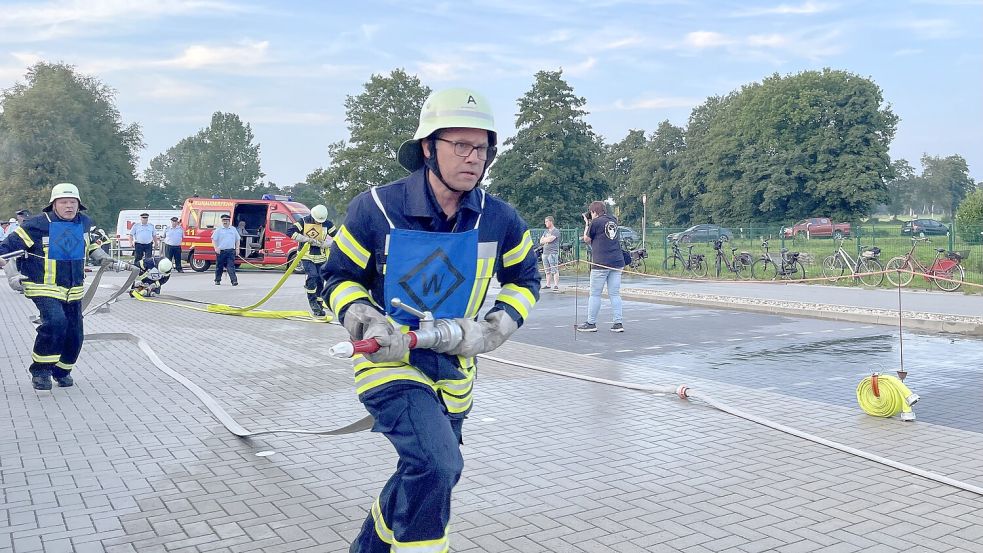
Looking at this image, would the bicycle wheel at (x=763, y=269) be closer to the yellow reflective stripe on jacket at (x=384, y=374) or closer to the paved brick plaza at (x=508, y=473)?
the paved brick plaza at (x=508, y=473)

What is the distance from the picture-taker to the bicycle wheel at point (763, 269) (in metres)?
24.0

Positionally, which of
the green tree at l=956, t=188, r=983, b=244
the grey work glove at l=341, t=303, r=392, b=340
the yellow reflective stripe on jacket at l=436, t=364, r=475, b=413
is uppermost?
the green tree at l=956, t=188, r=983, b=244

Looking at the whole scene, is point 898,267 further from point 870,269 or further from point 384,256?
point 384,256

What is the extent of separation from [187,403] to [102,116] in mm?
72930

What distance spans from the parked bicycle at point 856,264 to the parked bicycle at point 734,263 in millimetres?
2117

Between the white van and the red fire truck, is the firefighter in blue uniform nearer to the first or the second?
the red fire truck

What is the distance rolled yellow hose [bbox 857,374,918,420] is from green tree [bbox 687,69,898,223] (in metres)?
59.0

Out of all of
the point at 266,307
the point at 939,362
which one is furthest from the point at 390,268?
the point at 266,307

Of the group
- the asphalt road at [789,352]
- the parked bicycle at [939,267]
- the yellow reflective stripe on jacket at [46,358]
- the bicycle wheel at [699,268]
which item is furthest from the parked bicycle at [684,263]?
the yellow reflective stripe on jacket at [46,358]

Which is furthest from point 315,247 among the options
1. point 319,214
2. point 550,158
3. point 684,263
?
point 550,158

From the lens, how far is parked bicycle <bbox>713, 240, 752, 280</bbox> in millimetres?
24875

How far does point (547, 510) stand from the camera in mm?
4609

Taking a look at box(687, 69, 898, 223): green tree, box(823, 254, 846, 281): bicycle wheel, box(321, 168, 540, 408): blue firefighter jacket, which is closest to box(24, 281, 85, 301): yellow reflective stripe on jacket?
box(321, 168, 540, 408): blue firefighter jacket

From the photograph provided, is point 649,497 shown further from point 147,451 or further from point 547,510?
point 147,451
